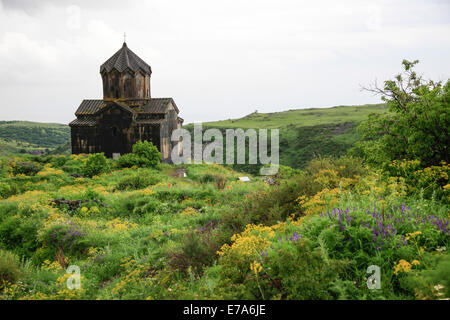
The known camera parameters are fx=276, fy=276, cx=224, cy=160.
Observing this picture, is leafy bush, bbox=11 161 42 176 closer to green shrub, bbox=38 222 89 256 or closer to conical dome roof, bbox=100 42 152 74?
conical dome roof, bbox=100 42 152 74

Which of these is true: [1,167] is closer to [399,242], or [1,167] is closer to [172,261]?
[172,261]

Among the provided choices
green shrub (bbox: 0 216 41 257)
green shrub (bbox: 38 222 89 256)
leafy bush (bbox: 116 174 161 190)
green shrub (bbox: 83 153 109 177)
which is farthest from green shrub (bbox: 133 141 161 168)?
green shrub (bbox: 38 222 89 256)

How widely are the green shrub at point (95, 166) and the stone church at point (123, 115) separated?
22.1ft

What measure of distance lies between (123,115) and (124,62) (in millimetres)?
5642

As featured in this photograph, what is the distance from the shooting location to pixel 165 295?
383cm

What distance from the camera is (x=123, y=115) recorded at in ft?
90.2

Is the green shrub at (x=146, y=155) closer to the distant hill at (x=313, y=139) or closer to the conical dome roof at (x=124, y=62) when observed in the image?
the conical dome roof at (x=124, y=62)

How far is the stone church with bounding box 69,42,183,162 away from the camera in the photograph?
2750 centimetres

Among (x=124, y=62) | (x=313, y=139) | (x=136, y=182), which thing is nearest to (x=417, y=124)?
(x=136, y=182)

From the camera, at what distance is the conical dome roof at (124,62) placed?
2820cm

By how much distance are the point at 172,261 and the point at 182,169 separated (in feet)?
64.2

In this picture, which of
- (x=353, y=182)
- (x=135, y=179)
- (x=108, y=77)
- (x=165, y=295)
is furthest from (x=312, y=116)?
(x=165, y=295)

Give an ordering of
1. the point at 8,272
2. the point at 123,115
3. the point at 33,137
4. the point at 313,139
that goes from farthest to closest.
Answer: the point at 33,137, the point at 313,139, the point at 123,115, the point at 8,272

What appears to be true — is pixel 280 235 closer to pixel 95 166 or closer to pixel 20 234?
pixel 20 234
